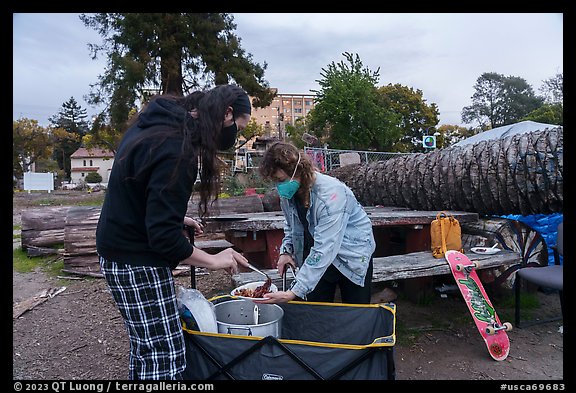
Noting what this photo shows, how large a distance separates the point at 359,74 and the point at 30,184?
2260 cm

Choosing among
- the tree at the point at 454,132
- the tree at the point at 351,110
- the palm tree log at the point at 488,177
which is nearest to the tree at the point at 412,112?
the tree at the point at 454,132

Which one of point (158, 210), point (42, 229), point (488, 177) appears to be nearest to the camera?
point (158, 210)

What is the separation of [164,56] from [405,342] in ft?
57.4

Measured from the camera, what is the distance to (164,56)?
1811 centimetres

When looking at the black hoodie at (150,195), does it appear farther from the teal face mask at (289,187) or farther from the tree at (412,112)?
the tree at (412,112)

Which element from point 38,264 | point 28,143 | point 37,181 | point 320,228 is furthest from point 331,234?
point 28,143

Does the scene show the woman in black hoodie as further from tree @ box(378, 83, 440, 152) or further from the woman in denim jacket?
tree @ box(378, 83, 440, 152)

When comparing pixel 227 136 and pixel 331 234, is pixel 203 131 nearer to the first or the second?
pixel 227 136

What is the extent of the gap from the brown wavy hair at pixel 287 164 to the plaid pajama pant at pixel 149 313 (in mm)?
936

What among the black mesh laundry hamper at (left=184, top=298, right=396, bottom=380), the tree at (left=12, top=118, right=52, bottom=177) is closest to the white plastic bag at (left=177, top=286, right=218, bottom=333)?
the black mesh laundry hamper at (left=184, top=298, right=396, bottom=380)

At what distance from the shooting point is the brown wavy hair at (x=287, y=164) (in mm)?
2504

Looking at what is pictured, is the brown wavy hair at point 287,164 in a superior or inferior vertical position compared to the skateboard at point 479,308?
superior

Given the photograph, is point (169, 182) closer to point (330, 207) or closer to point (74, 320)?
point (330, 207)

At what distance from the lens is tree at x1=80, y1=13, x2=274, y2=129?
17.3m
